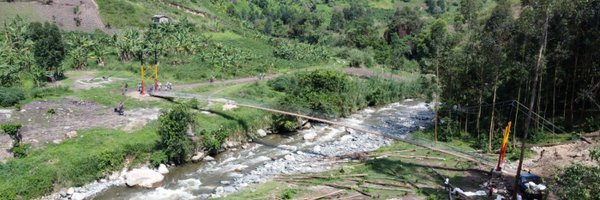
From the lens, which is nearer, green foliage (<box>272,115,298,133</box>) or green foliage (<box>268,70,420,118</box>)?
green foliage (<box>272,115,298,133</box>)

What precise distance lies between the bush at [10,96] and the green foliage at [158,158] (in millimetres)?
15951

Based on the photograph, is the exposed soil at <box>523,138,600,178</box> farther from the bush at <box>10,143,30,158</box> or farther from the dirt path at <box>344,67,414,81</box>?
the dirt path at <box>344,67,414,81</box>

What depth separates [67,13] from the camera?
97.4m

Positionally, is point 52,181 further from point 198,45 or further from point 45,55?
point 198,45

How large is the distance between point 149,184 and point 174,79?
105 ft

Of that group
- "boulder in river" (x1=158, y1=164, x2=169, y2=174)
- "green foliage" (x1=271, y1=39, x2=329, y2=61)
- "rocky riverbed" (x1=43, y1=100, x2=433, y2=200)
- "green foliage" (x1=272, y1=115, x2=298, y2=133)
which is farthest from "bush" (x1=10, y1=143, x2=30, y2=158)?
"green foliage" (x1=271, y1=39, x2=329, y2=61)

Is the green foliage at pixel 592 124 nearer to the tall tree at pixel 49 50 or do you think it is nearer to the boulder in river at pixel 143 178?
the boulder in river at pixel 143 178

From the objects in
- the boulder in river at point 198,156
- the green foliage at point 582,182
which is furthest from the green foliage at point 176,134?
the green foliage at point 582,182

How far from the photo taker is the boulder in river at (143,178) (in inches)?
1294

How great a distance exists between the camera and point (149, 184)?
33062mm

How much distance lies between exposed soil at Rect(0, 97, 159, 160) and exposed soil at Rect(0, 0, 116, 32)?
54.0 metres

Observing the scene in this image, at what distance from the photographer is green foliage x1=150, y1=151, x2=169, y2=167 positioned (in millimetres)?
36031

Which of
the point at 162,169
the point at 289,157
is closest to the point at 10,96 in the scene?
the point at 162,169

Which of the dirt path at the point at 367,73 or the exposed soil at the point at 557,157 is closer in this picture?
the exposed soil at the point at 557,157
